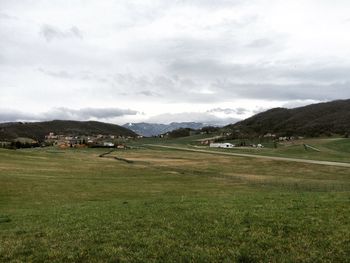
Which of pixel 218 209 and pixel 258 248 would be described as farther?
pixel 218 209

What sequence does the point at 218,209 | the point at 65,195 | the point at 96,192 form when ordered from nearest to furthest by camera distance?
the point at 218,209 < the point at 65,195 < the point at 96,192

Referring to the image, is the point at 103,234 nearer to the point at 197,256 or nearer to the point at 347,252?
the point at 197,256


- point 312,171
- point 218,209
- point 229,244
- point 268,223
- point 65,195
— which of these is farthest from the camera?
point 312,171

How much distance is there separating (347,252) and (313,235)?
217cm

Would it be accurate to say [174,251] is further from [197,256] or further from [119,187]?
[119,187]

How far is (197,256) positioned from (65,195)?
30634mm

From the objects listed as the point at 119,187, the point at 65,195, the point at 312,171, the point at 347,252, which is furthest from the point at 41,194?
the point at 312,171

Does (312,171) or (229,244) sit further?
(312,171)

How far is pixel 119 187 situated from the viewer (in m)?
49.6

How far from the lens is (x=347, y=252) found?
13297 millimetres

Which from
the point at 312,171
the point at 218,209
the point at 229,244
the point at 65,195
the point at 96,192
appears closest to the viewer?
the point at 229,244

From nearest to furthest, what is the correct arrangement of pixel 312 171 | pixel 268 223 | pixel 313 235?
pixel 313 235, pixel 268 223, pixel 312 171

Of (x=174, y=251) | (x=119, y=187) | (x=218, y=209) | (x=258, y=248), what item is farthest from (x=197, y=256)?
(x=119, y=187)

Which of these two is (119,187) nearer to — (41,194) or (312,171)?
(41,194)
